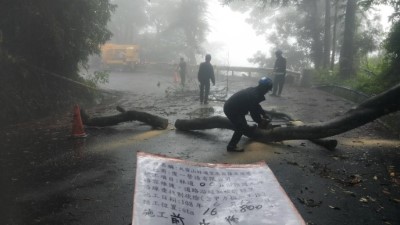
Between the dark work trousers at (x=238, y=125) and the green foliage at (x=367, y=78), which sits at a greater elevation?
the green foliage at (x=367, y=78)

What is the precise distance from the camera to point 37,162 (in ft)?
21.1

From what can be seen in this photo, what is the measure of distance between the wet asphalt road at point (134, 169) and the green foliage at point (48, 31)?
2788mm

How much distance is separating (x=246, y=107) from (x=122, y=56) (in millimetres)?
27790

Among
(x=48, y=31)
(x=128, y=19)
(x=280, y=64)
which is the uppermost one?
(x=128, y=19)

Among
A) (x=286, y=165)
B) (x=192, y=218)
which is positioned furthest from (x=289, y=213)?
(x=286, y=165)

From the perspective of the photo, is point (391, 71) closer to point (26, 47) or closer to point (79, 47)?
point (79, 47)

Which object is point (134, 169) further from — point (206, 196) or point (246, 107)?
point (206, 196)

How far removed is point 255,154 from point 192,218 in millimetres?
4164

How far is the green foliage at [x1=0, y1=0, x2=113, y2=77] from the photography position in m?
10.9

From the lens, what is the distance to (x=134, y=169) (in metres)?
5.93

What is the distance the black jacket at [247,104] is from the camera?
21.3 feet

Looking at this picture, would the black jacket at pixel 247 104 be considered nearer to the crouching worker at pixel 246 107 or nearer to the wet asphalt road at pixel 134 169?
the crouching worker at pixel 246 107

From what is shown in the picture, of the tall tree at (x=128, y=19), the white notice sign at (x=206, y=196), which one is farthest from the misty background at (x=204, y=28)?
the white notice sign at (x=206, y=196)

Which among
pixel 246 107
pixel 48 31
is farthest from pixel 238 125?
pixel 48 31
